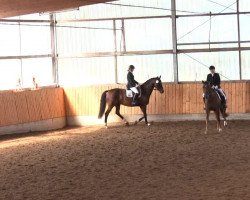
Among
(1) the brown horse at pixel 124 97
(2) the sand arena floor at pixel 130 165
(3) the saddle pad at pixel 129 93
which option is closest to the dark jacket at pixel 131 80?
(3) the saddle pad at pixel 129 93

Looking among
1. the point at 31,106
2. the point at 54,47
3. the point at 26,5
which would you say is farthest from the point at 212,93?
the point at 54,47

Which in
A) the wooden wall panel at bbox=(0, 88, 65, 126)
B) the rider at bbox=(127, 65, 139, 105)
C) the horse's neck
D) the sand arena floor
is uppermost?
the rider at bbox=(127, 65, 139, 105)

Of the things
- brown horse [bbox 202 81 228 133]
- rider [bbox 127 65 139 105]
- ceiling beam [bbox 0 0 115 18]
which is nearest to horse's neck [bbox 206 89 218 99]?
brown horse [bbox 202 81 228 133]

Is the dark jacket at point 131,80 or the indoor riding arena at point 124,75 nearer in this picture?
the indoor riding arena at point 124,75

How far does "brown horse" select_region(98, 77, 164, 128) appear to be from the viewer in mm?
16312

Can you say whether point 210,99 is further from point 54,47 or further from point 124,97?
point 54,47

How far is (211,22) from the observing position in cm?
1730

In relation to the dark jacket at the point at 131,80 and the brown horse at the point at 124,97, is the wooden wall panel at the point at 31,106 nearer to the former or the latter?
the brown horse at the point at 124,97

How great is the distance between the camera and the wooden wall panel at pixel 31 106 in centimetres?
1566

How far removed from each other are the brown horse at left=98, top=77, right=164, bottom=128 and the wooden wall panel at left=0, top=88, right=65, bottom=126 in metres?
2.06

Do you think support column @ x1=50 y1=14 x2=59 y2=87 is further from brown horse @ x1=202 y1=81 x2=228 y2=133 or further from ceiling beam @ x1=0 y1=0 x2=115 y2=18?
brown horse @ x1=202 y1=81 x2=228 y2=133

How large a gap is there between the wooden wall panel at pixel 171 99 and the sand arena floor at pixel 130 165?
79.2 inches

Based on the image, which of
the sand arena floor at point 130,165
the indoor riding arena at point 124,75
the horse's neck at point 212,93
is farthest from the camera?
the indoor riding arena at point 124,75

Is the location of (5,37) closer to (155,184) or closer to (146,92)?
(146,92)
